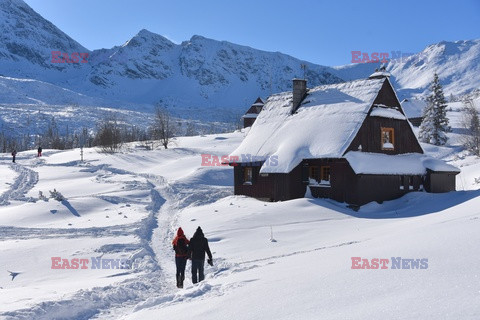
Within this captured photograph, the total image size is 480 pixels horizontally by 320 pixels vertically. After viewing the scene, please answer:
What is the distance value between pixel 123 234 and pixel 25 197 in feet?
43.2

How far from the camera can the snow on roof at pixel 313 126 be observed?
25062 millimetres

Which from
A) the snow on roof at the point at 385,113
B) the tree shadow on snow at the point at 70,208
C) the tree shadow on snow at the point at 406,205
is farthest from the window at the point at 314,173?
the tree shadow on snow at the point at 70,208

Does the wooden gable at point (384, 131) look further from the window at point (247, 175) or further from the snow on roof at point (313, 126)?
the window at point (247, 175)

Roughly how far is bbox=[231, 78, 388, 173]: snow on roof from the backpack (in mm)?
13776

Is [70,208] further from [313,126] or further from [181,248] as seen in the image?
[313,126]

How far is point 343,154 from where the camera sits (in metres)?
24.0

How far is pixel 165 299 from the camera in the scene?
927 centimetres

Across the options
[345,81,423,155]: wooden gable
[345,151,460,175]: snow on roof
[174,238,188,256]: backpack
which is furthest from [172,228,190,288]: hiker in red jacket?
[345,81,423,155]: wooden gable

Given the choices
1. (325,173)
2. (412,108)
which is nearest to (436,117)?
(412,108)

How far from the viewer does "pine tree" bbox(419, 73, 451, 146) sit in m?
55.2

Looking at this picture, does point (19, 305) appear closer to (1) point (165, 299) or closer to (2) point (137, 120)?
(1) point (165, 299)

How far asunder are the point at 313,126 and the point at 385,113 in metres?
4.42

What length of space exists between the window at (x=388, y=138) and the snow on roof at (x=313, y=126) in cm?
227

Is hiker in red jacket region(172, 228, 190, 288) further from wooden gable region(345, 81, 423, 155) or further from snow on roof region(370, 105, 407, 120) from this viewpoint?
snow on roof region(370, 105, 407, 120)
